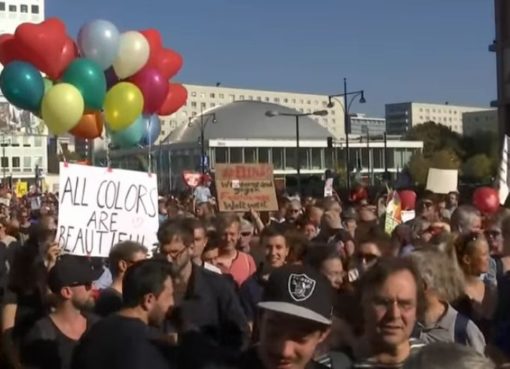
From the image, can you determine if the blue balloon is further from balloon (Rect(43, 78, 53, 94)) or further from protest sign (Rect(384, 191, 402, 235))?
protest sign (Rect(384, 191, 402, 235))

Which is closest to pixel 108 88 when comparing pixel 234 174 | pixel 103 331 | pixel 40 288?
pixel 234 174

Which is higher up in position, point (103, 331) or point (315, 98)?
point (315, 98)

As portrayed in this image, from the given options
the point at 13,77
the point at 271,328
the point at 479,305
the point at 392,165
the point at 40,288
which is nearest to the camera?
the point at 271,328

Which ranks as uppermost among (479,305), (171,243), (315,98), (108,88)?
(315,98)

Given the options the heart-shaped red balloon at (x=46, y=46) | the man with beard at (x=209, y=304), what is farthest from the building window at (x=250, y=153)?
the man with beard at (x=209, y=304)

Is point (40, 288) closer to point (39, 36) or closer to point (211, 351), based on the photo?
point (211, 351)

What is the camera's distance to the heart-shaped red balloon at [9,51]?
11648 millimetres

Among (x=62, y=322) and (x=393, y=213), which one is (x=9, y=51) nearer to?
(x=393, y=213)

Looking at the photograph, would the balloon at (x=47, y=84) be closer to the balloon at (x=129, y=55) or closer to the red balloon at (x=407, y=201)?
the balloon at (x=129, y=55)

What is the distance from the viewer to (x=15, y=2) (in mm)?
119250

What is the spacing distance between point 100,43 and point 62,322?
7.41 metres

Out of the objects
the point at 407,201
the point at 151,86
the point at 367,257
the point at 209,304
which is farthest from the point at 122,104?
the point at 209,304

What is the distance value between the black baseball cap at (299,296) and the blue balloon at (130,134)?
9.23 metres

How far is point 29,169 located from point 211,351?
115 meters
